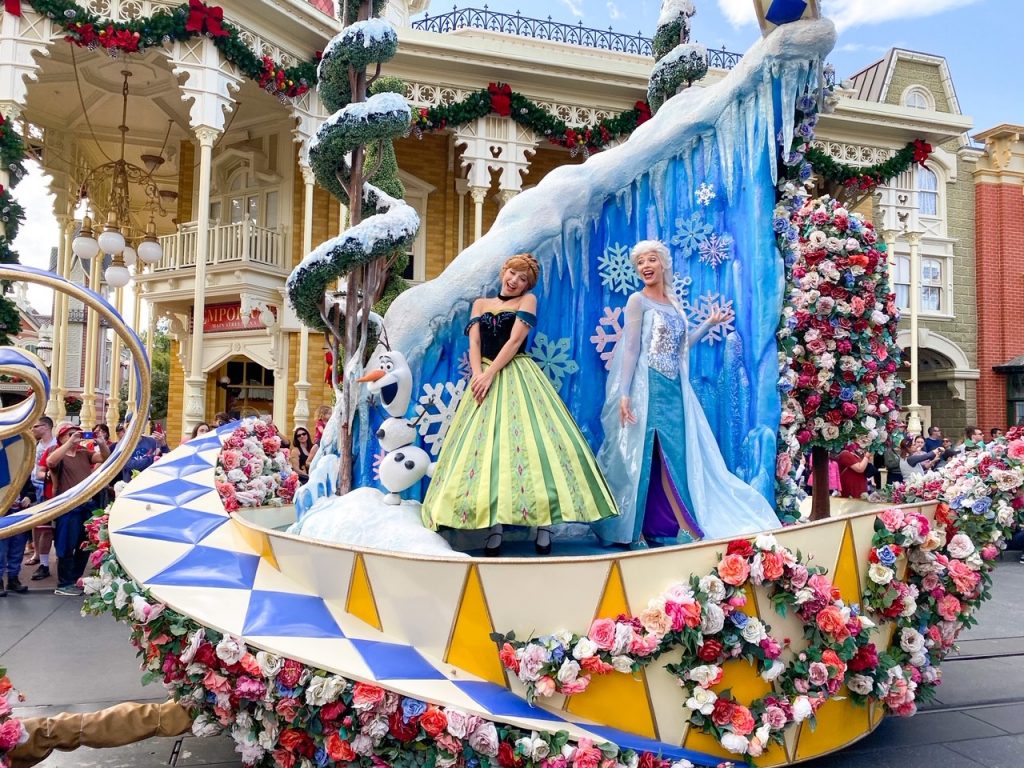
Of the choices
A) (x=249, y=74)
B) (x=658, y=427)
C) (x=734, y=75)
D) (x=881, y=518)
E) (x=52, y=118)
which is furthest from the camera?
(x=52, y=118)

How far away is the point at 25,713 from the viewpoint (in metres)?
3.38

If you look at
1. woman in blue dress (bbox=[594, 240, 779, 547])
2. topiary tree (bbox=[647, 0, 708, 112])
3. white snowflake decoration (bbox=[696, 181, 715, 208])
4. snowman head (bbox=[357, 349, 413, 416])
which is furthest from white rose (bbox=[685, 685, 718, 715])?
topiary tree (bbox=[647, 0, 708, 112])

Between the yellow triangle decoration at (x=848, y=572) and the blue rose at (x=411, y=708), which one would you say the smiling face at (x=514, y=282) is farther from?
the blue rose at (x=411, y=708)

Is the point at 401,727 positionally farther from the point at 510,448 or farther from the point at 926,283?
the point at 926,283

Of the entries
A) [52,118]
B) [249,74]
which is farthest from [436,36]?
→ [52,118]

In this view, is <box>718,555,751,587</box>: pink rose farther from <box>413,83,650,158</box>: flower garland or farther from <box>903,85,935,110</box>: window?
<box>903,85,935,110</box>: window

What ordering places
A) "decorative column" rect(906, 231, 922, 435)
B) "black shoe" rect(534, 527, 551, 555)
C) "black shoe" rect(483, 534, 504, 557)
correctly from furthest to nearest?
"decorative column" rect(906, 231, 922, 435) → "black shoe" rect(534, 527, 551, 555) → "black shoe" rect(483, 534, 504, 557)

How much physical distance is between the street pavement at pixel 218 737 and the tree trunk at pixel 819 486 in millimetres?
1052

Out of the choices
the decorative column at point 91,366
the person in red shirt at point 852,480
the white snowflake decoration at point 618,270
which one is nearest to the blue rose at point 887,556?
the white snowflake decoration at point 618,270

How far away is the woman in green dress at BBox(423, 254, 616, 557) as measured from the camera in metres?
3.29

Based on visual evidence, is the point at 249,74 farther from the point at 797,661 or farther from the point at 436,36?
the point at 797,661

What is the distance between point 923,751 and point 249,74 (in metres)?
9.91

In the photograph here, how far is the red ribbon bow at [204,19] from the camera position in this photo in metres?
8.86

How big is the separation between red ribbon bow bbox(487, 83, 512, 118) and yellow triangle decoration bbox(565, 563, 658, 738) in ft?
32.4
